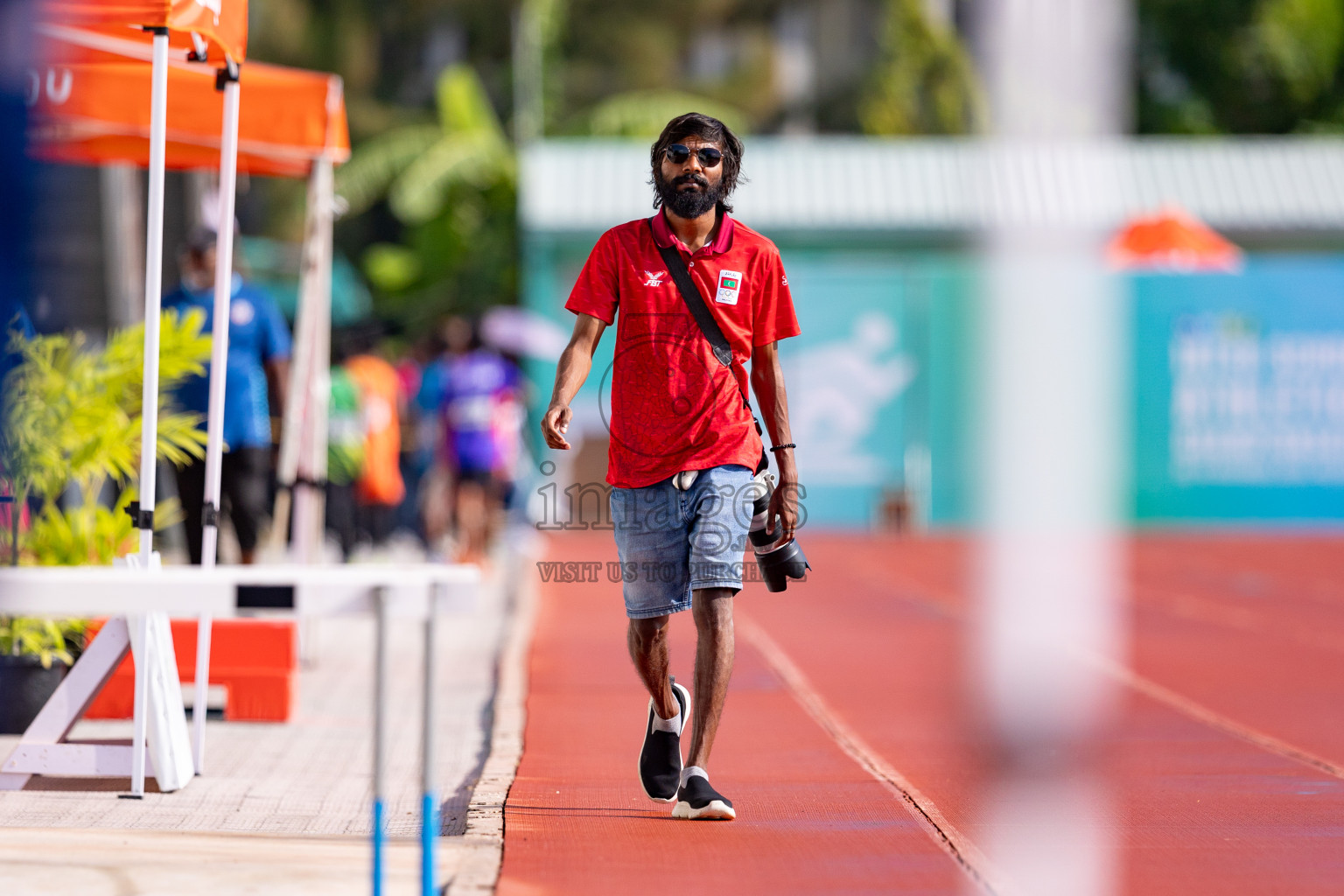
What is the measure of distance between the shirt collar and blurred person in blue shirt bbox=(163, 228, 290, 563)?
325 cm

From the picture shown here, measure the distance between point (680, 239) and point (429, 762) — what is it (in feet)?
6.13

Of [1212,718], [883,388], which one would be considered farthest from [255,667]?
[883,388]

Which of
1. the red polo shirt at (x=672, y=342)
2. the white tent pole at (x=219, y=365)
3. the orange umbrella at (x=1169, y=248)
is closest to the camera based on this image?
the red polo shirt at (x=672, y=342)

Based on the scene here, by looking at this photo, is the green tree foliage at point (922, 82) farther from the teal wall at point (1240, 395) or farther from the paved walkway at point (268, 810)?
the paved walkway at point (268, 810)

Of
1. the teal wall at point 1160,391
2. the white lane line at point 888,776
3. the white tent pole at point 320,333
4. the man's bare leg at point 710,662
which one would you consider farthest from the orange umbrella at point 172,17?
the teal wall at point 1160,391

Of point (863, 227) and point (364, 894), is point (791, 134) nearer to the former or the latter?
point (863, 227)

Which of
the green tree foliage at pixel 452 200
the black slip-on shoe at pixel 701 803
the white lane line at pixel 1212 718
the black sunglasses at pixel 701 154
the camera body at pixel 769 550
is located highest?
the green tree foliage at pixel 452 200

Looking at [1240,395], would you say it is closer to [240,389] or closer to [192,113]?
[240,389]

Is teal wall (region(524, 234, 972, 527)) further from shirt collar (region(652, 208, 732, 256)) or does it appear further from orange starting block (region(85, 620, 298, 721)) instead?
shirt collar (region(652, 208, 732, 256))

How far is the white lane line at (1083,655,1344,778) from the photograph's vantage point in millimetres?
6289

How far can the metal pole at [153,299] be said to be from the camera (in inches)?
214

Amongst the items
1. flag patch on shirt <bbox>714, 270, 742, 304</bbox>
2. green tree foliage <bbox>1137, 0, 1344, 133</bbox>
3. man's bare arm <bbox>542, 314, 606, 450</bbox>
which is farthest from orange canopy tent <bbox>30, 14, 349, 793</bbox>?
green tree foliage <bbox>1137, 0, 1344, 133</bbox>

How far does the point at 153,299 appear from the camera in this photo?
5.53 m

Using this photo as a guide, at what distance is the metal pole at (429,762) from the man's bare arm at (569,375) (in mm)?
1039
